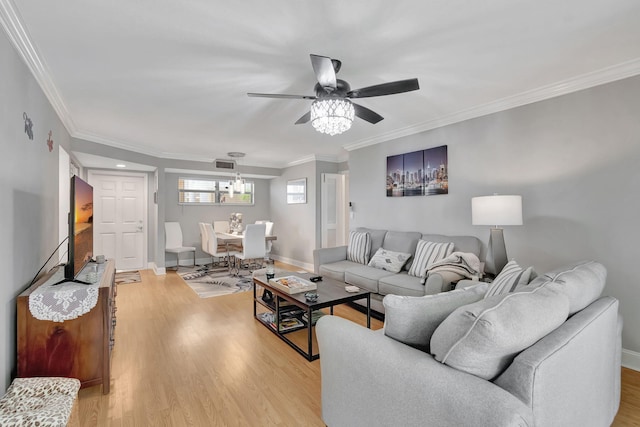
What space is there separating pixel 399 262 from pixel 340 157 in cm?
318

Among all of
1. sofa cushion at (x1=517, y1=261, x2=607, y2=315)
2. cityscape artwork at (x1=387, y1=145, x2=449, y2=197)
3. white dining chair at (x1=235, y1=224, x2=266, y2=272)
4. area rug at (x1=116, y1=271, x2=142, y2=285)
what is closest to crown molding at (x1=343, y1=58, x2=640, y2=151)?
cityscape artwork at (x1=387, y1=145, x2=449, y2=197)

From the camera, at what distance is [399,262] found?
373 centimetres

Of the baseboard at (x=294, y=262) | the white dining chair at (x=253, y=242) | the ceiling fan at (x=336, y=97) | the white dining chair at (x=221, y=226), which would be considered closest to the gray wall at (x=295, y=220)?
the baseboard at (x=294, y=262)

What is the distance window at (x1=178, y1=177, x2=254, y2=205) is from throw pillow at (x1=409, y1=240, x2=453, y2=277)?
4.42 meters

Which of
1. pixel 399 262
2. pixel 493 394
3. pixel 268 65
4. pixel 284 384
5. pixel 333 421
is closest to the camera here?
pixel 493 394

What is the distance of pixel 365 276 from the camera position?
11.6ft

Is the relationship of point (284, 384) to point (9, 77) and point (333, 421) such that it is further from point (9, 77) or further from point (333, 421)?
point (9, 77)

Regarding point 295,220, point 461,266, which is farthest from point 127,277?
point 461,266

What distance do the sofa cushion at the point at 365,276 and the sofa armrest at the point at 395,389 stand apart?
193cm

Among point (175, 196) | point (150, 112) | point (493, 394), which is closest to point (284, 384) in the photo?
point (493, 394)

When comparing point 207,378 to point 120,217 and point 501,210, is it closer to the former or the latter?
point 501,210

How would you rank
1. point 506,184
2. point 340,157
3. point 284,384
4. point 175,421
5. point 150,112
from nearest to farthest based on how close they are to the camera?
point 175,421, point 284,384, point 506,184, point 150,112, point 340,157

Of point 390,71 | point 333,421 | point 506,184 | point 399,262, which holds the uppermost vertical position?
point 390,71

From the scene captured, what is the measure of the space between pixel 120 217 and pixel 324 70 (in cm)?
581
